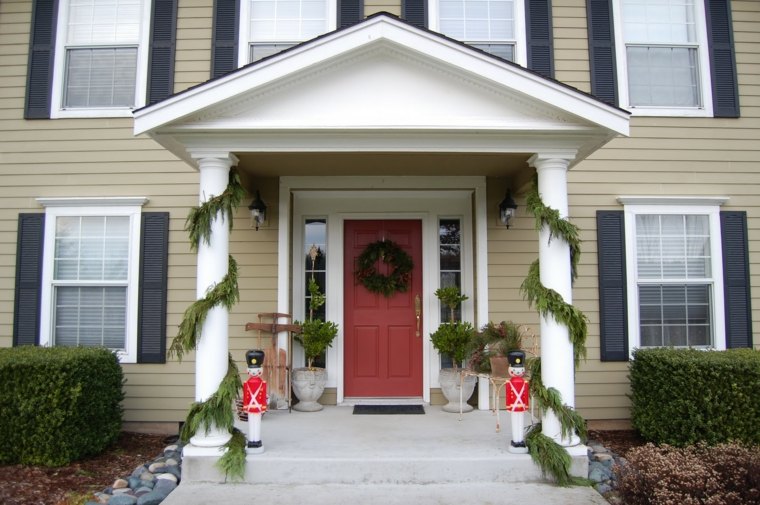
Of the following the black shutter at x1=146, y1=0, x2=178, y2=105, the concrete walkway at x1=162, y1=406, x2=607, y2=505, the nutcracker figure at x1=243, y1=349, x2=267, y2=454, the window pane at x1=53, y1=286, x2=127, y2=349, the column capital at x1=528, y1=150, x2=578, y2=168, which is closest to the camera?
the concrete walkway at x1=162, y1=406, x2=607, y2=505

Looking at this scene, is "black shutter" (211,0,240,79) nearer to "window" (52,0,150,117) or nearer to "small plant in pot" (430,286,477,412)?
"window" (52,0,150,117)

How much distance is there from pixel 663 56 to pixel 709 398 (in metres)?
3.75

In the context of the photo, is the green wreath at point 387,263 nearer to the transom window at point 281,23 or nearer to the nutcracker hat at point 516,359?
the nutcracker hat at point 516,359

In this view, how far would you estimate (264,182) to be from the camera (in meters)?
6.24

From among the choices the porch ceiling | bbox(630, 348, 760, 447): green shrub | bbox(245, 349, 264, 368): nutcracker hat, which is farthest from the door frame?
bbox(630, 348, 760, 447): green shrub

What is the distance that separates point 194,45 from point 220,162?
250cm

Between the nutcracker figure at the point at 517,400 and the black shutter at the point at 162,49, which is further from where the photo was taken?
the black shutter at the point at 162,49

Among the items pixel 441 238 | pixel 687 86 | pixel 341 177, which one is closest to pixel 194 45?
pixel 341 177

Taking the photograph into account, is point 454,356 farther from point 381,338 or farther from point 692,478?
point 692,478

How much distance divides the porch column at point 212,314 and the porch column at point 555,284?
8.22 feet

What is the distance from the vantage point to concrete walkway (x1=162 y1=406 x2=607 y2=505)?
4105mm

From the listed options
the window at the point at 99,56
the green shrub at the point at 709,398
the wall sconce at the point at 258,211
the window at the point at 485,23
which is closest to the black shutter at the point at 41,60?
the window at the point at 99,56

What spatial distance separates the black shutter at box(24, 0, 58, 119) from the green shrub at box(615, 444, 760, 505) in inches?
261

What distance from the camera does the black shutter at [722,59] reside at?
6.41 m
